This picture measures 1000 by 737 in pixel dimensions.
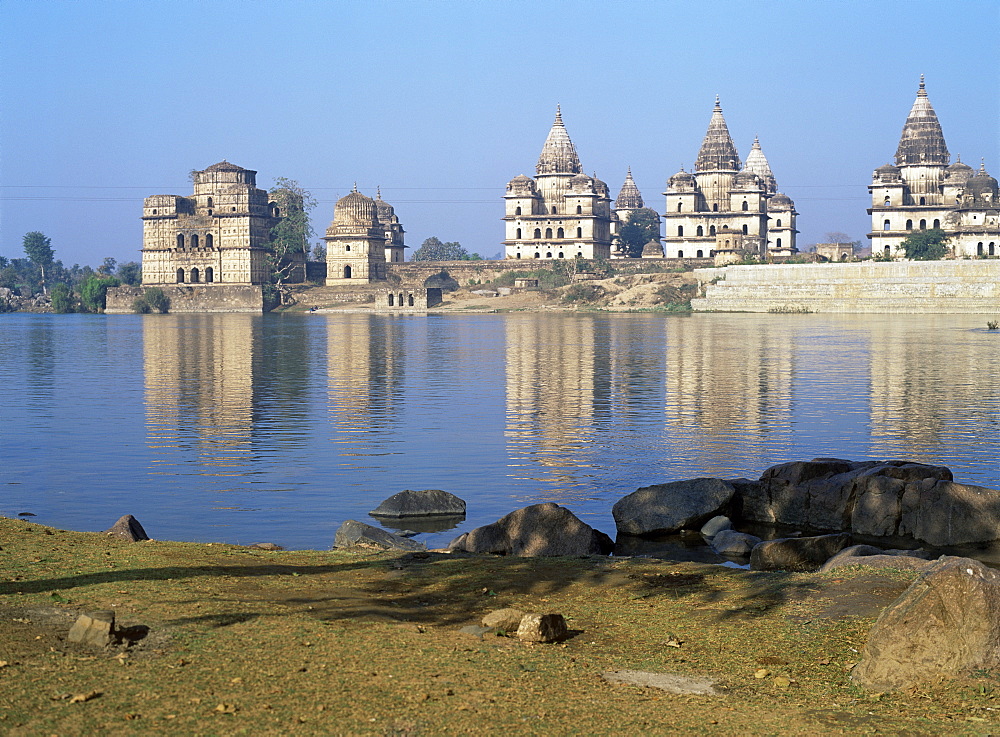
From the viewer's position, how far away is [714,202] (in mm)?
113250

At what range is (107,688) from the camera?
5.63 m

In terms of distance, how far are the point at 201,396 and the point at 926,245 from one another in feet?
251

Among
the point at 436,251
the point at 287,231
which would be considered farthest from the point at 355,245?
the point at 436,251

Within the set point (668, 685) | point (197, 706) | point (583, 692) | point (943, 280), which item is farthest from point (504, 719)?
point (943, 280)

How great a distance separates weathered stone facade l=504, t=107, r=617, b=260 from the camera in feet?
366

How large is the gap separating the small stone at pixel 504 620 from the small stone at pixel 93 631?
218 centimetres

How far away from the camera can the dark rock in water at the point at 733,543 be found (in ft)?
36.9

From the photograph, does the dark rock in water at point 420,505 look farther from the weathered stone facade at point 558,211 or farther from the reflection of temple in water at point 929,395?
the weathered stone facade at point 558,211

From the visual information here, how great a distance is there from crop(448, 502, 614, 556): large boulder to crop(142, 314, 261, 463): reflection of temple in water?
6755 millimetres

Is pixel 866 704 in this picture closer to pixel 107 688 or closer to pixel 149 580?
pixel 107 688

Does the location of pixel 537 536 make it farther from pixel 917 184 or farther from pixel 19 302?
pixel 19 302

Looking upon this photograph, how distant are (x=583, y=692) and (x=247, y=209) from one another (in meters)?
102

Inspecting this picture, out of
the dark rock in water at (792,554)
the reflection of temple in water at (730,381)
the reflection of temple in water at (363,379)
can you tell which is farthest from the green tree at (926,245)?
the dark rock in water at (792,554)

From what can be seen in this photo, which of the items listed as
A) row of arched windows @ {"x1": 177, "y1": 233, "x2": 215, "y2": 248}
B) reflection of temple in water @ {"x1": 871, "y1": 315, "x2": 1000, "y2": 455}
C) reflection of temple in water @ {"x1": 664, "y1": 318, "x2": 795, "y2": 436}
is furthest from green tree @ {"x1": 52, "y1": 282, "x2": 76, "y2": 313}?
reflection of temple in water @ {"x1": 871, "y1": 315, "x2": 1000, "y2": 455}
